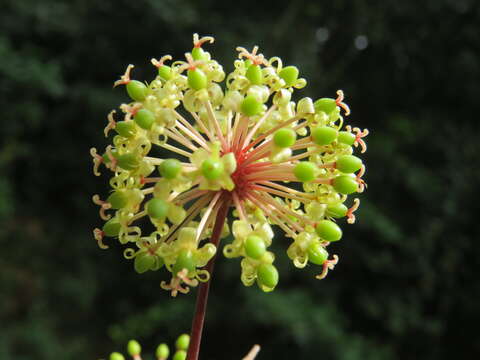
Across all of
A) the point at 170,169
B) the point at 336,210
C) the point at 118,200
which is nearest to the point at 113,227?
the point at 118,200

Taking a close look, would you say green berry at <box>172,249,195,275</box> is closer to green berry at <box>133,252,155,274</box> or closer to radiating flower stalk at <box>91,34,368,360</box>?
radiating flower stalk at <box>91,34,368,360</box>

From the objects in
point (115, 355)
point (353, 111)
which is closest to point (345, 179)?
point (115, 355)

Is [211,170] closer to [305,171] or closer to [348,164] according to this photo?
[305,171]

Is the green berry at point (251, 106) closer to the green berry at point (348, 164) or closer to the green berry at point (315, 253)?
the green berry at point (348, 164)

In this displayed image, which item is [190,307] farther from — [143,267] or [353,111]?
[143,267]

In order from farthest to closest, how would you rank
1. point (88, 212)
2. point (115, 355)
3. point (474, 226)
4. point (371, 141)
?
point (88, 212), point (371, 141), point (474, 226), point (115, 355)

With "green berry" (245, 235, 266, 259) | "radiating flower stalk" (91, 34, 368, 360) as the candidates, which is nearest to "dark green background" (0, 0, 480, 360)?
"radiating flower stalk" (91, 34, 368, 360)

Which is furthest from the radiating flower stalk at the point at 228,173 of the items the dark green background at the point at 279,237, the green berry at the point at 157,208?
the dark green background at the point at 279,237

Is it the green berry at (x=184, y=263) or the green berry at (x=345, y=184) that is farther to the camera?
the green berry at (x=345, y=184)
